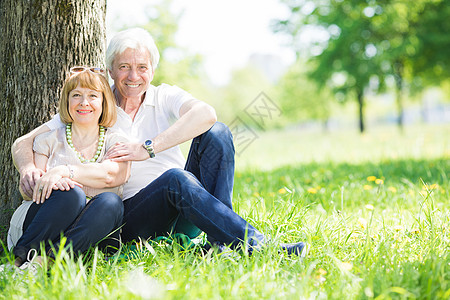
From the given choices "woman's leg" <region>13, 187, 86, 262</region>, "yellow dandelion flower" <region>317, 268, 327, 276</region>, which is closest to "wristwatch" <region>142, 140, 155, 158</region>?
"woman's leg" <region>13, 187, 86, 262</region>

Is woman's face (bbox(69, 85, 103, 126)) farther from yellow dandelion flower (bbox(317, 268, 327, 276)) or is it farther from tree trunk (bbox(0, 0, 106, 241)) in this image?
yellow dandelion flower (bbox(317, 268, 327, 276))

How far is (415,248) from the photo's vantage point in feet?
7.33

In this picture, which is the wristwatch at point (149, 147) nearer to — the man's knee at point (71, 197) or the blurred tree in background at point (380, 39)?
the man's knee at point (71, 197)

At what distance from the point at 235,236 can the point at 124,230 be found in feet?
2.26

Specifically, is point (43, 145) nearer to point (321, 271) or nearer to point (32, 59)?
point (32, 59)

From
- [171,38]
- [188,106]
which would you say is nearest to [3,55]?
[188,106]

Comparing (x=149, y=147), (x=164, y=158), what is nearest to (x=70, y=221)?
(x=149, y=147)

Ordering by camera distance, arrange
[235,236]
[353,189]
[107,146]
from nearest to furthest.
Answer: [235,236] → [107,146] → [353,189]

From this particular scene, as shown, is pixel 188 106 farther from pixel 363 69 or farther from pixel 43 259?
pixel 363 69

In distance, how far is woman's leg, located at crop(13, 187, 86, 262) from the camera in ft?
6.54

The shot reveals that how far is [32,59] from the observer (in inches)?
108

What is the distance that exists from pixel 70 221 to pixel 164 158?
74 centimetres

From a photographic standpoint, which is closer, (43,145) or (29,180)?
(29,180)

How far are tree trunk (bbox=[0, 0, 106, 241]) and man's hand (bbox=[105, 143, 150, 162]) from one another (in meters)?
0.79
